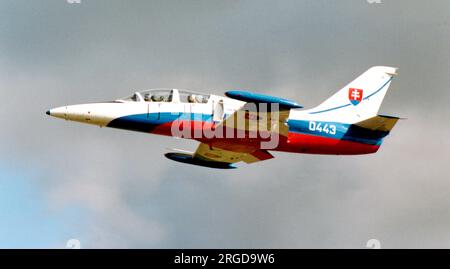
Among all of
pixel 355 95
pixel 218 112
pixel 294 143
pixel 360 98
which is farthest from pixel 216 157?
pixel 360 98

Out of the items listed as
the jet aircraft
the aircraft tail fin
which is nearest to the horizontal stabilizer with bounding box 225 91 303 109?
the jet aircraft

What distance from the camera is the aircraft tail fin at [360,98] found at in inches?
1385

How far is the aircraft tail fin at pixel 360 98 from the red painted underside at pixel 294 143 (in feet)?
4.30

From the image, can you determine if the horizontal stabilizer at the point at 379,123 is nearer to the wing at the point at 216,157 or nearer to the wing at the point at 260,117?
the wing at the point at 260,117

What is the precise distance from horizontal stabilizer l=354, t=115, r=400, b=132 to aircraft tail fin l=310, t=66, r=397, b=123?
537 mm

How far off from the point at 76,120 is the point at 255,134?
7933mm

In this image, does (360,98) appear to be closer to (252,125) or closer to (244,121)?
(252,125)

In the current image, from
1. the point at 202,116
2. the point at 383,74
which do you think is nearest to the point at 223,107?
the point at 202,116

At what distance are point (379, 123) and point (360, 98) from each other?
287cm

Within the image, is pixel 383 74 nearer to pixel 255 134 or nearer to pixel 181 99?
pixel 255 134

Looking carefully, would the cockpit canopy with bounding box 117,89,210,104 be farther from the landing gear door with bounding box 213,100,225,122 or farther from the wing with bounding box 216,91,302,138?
the wing with bounding box 216,91,302,138

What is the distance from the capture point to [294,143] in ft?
111

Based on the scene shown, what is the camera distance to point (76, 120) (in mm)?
31859

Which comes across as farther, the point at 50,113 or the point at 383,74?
the point at 383,74
